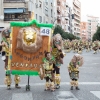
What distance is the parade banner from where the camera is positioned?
9.92 m

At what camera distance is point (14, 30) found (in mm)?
10094

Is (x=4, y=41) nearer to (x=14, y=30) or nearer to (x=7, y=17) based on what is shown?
(x=14, y=30)

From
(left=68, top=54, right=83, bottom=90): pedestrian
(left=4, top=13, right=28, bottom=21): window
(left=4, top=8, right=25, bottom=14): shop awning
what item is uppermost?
(left=4, top=8, right=25, bottom=14): shop awning

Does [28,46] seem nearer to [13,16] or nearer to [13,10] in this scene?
[13,10]

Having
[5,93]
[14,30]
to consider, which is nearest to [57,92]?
[5,93]

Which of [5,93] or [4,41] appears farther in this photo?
[4,41]

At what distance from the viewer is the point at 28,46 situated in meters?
9.89

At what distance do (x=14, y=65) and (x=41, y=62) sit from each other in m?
0.76

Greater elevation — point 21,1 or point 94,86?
point 21,1

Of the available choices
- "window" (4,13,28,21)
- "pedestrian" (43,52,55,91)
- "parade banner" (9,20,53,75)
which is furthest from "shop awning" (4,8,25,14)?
"pedestrian" (43,52,55,91)

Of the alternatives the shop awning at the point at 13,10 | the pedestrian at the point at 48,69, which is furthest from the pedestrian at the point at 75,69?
the shop awning at the point at 13,10

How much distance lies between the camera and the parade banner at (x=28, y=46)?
992cm

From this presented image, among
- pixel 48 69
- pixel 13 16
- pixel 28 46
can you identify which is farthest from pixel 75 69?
pixel 13 16

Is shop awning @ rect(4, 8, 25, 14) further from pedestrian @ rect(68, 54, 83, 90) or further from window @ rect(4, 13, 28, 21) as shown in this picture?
pedestrian @ rect(68, 54, 83, 90)
